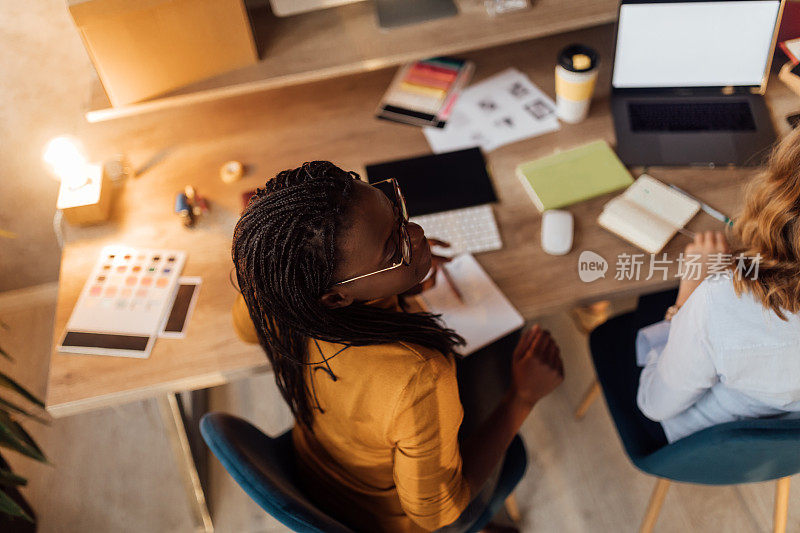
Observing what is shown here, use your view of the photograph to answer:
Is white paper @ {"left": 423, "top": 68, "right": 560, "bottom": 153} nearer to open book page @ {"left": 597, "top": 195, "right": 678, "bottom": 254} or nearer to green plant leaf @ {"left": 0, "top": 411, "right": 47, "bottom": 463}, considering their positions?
open book page @ {"left": 597, "top": 195, "right": 678, "bottom": 254}

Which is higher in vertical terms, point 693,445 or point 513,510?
point 693,445

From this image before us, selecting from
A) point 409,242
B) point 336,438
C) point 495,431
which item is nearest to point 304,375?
point 336,438

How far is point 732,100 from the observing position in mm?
1608

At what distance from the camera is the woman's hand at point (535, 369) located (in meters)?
1.29

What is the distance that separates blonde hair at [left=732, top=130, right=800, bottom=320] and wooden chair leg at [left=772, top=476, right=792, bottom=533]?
0.73 meters

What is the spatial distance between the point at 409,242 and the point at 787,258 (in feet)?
1.96

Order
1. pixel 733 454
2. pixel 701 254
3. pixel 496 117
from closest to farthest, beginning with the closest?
pixel 733 454 → pixel 701 254 → pixel 496 117

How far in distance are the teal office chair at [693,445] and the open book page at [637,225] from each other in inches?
8.7

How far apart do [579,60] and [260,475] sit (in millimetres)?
1176

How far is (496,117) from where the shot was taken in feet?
5.49

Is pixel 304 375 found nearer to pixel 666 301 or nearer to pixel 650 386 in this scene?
pixel 650 386

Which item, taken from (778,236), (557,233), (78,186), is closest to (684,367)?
(778,236)

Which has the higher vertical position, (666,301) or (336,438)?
(336,438)

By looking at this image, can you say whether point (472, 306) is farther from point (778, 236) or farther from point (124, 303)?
point (124, 303)
